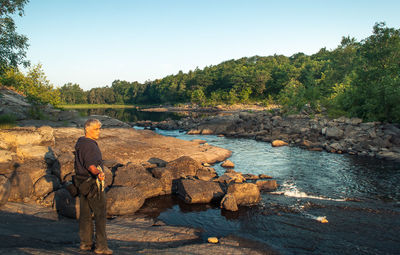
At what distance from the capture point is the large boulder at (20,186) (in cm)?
1044

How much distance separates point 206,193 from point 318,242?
5.46 meters

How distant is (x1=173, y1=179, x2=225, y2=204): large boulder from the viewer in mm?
12820

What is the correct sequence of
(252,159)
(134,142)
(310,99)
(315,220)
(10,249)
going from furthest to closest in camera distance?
(310,99) < (252,159) < (134,142) < (315,220) < (10,249)

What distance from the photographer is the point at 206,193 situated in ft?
42.7

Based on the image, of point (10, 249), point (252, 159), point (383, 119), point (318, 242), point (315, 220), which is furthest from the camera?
point (383, 119)

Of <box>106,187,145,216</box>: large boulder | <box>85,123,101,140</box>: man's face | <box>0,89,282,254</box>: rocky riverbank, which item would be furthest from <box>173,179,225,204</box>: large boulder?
<box>85,123,101,140</box>: man's face

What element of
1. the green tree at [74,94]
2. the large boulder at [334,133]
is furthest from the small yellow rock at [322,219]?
the green tree at [74,94]

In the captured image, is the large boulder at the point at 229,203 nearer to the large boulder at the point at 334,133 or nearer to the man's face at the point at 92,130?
the man's face at the point at 92,130

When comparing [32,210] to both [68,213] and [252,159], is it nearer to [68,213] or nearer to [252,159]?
[68,213]

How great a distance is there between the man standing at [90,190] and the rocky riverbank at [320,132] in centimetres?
2491

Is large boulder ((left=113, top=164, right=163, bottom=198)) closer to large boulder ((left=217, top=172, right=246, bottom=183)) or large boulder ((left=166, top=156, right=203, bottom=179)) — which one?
large boulder ((left=166, top=156, right=203, bottom=179))

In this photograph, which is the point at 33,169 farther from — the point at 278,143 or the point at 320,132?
the point at 320,132

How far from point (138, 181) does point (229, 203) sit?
4.80m

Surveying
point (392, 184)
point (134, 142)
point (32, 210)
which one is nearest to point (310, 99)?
point (392, 184)
